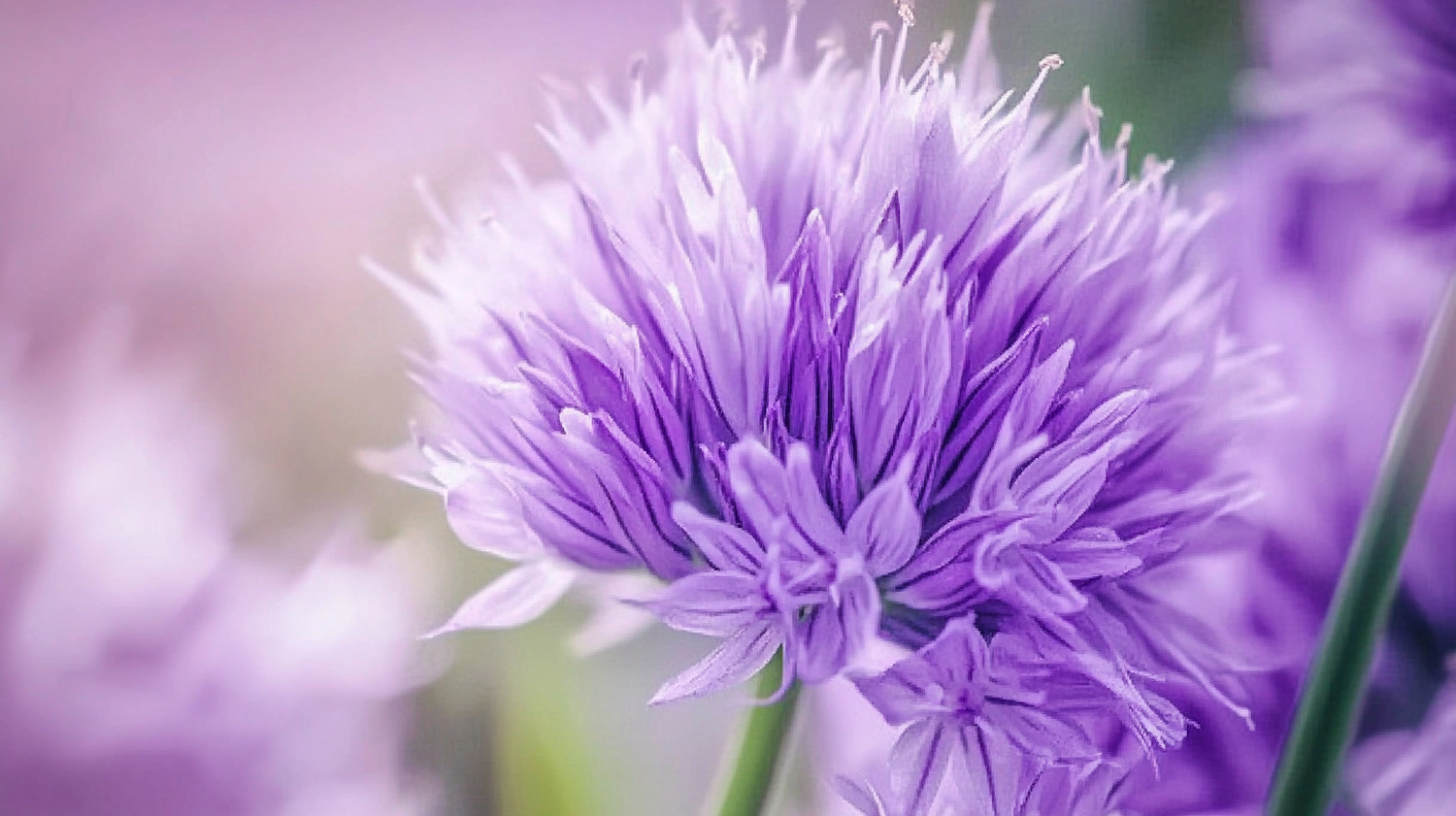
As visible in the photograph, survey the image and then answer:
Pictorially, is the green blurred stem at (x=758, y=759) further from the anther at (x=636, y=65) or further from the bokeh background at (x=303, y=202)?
the anther at (x=636, y=65)

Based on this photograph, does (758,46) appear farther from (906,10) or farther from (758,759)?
(758,759)

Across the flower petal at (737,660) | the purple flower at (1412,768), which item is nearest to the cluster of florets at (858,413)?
the flower petal at (737,660)

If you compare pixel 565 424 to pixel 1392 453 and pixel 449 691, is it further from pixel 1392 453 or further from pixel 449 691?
pixel 1392 453

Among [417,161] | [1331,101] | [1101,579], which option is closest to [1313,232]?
[1331,101]

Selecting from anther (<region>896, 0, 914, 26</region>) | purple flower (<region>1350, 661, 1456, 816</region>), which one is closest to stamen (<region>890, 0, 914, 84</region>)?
anther (<region>896, 0, 914, 26</region>)

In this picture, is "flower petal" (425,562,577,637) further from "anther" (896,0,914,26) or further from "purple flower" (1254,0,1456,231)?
"purple flower" (1254,0,1456,231)
